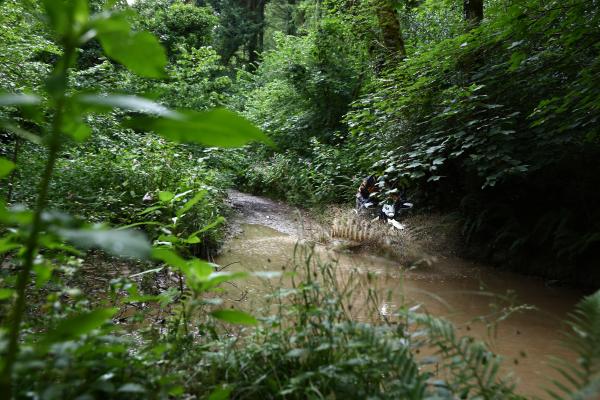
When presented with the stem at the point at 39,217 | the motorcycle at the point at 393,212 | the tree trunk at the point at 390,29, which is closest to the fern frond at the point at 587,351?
the stem at the point at 39,217

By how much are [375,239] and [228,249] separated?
7.38 feet

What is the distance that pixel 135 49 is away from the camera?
884mm

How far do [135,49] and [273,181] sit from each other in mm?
12128

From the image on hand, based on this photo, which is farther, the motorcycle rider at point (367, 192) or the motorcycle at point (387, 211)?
the motorcycle rider at point (367, 192)

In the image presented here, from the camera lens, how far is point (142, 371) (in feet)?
4.56

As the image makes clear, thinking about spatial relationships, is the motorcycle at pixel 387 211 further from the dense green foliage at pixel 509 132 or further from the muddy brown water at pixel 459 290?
the muddy brown water at pixel 459 290

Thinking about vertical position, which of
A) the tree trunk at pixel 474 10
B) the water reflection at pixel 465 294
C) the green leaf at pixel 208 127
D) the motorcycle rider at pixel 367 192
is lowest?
the water reflection at pixel 465 294

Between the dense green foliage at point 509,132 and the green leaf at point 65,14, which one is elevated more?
the dense green foliage at point 509,132

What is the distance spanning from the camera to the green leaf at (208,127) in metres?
0.82

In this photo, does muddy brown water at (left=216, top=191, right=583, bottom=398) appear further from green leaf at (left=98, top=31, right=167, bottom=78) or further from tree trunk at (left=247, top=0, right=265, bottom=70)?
tree trunk at (left=247, top=0, right=265, bottom=70)

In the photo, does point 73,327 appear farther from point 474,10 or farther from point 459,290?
point 474,10

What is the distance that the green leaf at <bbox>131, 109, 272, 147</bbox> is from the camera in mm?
822

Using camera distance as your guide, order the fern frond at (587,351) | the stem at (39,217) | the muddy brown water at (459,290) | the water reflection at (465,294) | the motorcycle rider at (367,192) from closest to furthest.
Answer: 1. the stem at (39,217)
2. the fern frond at (587,351)
3. the muddy brown water at (459,290)
4. the water reflection at (465,294)
5. the motorcycle rider at (367,192)

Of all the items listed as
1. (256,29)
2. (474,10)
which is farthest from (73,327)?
(256,29)
